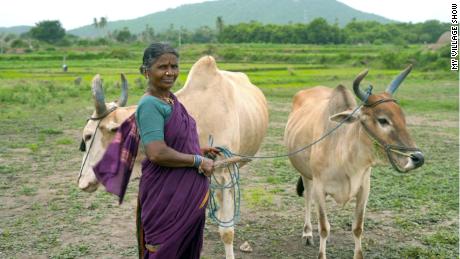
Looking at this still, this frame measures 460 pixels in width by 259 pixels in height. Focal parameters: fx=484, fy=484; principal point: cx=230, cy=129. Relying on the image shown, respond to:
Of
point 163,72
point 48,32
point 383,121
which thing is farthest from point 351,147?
point 48,32

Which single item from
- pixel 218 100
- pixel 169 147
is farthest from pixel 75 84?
pixel 169 147

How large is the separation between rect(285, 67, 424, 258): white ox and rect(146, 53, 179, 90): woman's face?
2.15 meters

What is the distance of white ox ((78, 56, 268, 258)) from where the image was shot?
4.66 metres

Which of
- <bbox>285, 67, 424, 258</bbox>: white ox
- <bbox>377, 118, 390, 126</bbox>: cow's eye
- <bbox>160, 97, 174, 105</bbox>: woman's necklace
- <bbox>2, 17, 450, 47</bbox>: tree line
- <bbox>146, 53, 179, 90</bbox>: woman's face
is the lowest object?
<bbox>2, 17, 450, 47</bbox>: tree line

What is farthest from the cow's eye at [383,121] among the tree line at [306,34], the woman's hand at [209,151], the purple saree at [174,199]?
the tree line at [306,34]

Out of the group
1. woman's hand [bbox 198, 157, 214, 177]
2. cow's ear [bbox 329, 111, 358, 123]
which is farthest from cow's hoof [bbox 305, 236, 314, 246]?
woman's hand [bbox 198, 157, 214, 177]

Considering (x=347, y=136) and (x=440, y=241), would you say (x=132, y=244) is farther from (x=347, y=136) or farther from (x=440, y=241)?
(x=440, y=241)

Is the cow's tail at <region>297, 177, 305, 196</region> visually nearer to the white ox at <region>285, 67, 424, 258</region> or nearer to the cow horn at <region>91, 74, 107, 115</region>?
the white ox at <region>285, 67, 424, 258</region>

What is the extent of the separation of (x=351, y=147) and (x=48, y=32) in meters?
80.9

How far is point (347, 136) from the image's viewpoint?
5.07 m

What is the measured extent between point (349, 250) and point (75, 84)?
21815 mm

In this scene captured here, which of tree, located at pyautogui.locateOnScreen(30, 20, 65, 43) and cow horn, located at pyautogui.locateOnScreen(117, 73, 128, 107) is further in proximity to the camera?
tree, located at pyautogui.locateOnScreen(30, 20, 65, 43)

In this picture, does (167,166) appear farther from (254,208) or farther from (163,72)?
(254,208)

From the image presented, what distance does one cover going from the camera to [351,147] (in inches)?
195
